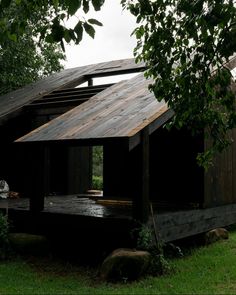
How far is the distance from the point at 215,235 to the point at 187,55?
5737mm

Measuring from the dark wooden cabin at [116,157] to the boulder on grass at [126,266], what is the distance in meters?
0.77

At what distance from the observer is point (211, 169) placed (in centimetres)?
958

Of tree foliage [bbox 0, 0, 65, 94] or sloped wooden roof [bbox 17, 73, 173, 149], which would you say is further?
tree foliage [bbox 0, 0, 65, 94]

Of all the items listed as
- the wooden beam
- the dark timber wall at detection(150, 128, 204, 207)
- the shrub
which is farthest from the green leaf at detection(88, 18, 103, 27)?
the dark timber wall at detection(150, 128, 204, 207)

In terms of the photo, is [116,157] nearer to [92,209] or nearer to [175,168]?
[175,168]

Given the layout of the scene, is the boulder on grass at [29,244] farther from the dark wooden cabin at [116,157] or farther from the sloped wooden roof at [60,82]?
the sloped wooden roof at [60,82]

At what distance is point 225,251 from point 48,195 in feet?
18.9

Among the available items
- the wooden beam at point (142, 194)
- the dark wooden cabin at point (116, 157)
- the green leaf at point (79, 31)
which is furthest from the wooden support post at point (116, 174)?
the green leaf at point (79, 31)

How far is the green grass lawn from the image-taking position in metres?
6.05

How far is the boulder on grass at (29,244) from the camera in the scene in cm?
803

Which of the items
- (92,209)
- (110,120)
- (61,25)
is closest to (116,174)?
(92,209)

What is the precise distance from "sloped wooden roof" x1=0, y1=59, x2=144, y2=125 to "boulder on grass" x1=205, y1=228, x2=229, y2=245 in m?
4.82

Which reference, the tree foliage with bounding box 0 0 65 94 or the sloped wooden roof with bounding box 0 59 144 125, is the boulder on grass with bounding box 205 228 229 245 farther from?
the tree foliage with bounding box 0 0 65 94

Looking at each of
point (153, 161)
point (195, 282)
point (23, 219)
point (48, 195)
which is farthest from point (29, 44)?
point (195, 282)
